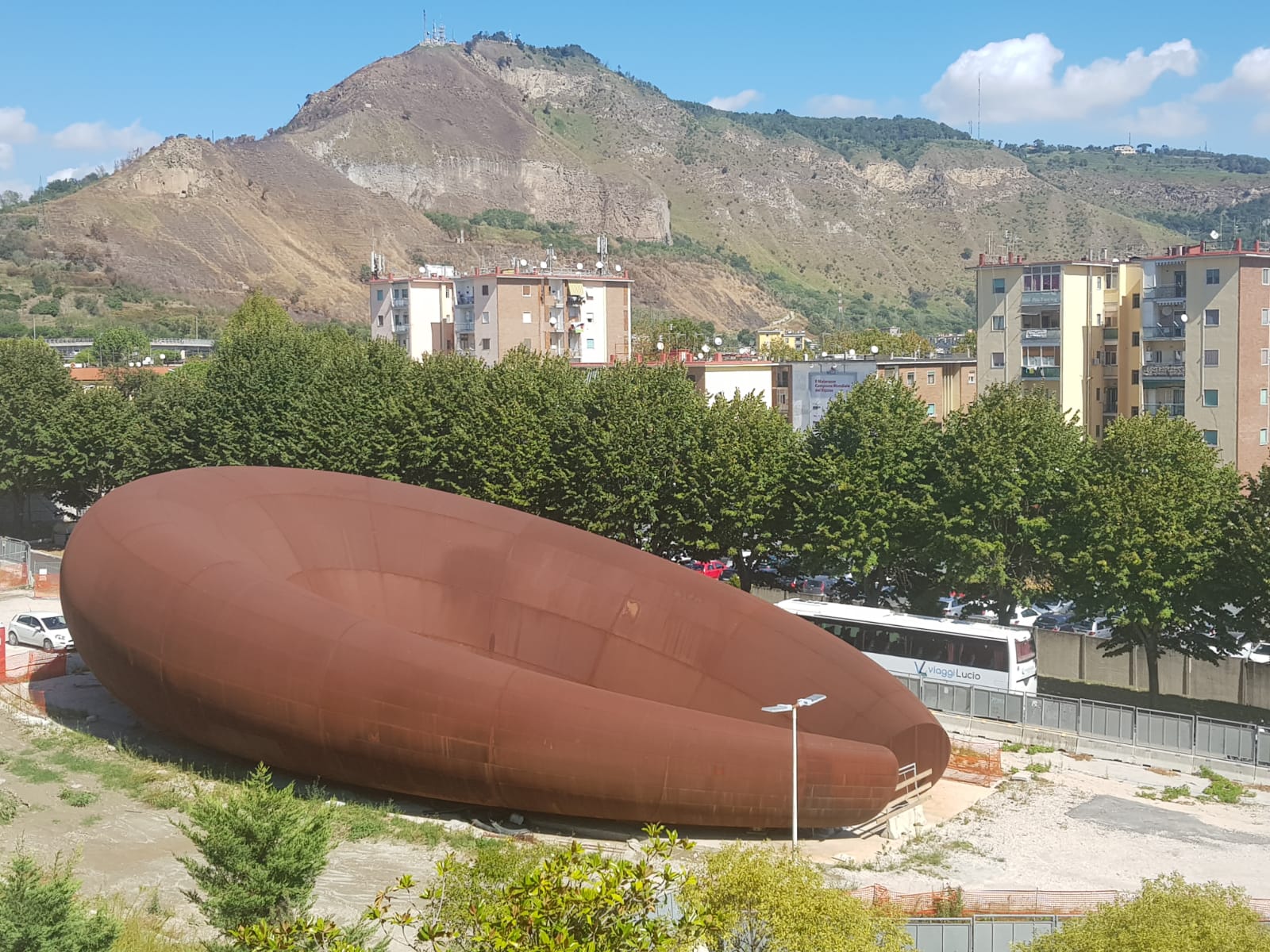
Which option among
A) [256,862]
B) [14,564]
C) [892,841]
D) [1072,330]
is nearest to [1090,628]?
[892,841]

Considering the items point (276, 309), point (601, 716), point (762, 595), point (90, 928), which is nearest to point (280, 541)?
point (601, 716)

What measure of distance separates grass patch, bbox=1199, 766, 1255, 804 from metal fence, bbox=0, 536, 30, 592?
40907mm

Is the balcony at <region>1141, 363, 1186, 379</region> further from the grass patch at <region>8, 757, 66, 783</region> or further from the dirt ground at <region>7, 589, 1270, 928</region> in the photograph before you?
the grass patch at <region>8, 757, 66, 783</region>

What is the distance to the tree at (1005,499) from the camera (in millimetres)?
39188

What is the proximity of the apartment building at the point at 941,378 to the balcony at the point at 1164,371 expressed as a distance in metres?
10.8

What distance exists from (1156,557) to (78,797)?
27.2 meters

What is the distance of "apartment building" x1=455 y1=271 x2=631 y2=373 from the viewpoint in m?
91.6

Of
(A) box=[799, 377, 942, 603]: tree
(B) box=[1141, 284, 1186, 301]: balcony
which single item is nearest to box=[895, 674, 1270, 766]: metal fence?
(A) box=[799, 377, 942, 603]: tree

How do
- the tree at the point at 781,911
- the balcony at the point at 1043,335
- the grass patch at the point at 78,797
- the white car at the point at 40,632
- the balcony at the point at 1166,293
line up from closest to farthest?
the tree at the point at 781,911
the grass patch at the point at 78,797
the white car at the point at 40,632
the balcony at the point at 1166,293
the balcony at the point at 1043,335

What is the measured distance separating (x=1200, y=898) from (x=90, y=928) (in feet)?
40.2

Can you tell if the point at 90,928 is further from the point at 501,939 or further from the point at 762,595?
the point at 762,595

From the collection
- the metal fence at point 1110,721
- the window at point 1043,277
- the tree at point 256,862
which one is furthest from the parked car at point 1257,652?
the window at point 1043,277

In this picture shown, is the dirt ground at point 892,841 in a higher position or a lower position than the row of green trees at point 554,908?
lower

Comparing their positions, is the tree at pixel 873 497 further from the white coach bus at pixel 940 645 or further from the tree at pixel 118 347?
the tree at pixel 118 347
